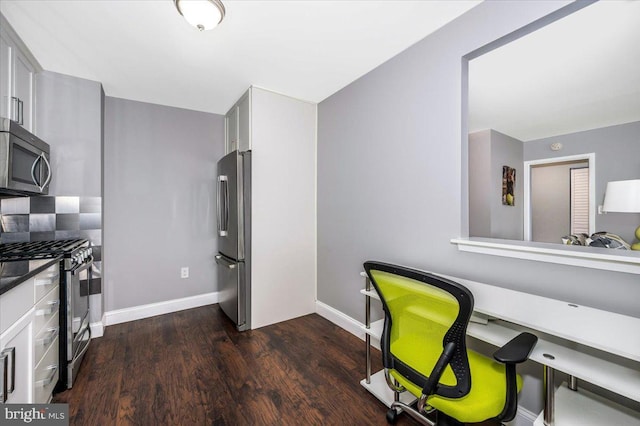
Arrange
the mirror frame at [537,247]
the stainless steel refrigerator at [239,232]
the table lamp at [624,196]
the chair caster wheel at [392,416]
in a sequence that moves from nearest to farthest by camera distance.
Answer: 1. the mirror frame at [537,247]
2. the chair caster wheel at [392,416]
3. the table lamp at [624,196]
4. the stainless steel refrigerator at [239,232]

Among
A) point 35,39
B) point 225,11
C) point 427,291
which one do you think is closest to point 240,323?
point 427,291

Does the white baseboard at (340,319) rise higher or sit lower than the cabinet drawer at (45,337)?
lower

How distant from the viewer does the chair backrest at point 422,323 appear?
1.01 m

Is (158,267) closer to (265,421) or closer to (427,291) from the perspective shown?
(265,421)

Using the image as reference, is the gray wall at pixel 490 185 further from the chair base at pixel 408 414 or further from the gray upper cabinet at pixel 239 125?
the gray upper cabinet at pixel 239 125

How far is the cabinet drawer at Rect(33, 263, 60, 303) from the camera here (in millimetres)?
1387

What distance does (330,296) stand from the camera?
2.86 m

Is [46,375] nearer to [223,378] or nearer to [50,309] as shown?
[50,309]

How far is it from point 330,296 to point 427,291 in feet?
6.24

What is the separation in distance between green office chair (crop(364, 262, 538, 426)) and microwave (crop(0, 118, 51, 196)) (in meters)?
2.28

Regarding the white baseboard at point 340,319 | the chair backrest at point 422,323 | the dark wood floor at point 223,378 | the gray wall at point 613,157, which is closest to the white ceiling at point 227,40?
the chair backrest at point 422,323

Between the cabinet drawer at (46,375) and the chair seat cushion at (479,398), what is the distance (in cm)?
190

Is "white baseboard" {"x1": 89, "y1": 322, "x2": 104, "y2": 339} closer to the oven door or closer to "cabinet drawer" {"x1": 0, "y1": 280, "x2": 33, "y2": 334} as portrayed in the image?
the oven door

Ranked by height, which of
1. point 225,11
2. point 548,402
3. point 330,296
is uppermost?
point 225,11
